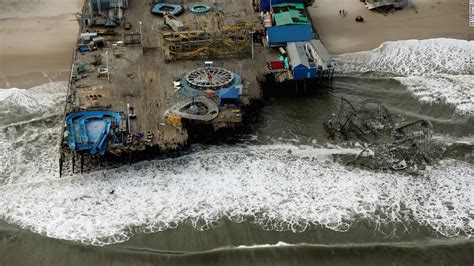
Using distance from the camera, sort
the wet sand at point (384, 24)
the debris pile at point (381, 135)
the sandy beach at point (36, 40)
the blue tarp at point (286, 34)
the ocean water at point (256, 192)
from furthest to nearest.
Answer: the wet sand at point (384, 24)
the sandy beach at point (36, 40)
the blue tarp at point (286, 34)
the debris pile at point (381, 135)
the ocean water at point (256, 192)

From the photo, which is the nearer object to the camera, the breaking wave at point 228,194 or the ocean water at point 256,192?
the ocean water at point 256,192

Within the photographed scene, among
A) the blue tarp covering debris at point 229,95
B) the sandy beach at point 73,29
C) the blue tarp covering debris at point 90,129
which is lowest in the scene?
the blue tarp covering debris at point 90,129

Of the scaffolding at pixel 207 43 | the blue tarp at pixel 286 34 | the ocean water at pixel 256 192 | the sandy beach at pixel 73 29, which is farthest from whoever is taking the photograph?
the sandy beach at pixel 73 29

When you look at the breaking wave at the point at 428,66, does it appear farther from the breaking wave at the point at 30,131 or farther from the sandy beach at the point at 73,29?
the breaking wave at the point at 30,131

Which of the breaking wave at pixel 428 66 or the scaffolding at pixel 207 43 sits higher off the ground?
the scaffolding at pixel 207 43

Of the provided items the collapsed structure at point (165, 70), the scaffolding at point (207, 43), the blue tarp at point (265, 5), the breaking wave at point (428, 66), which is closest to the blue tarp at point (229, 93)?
the collapsed structure at point (165, 70)

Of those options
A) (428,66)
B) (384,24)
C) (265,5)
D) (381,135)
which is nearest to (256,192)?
(381,135)

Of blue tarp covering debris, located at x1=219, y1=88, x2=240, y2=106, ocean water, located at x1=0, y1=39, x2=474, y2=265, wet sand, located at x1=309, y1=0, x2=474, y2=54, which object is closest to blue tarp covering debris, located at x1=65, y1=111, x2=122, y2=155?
ocean water, located at x1=0, y1=39, x2=474, y2=265
